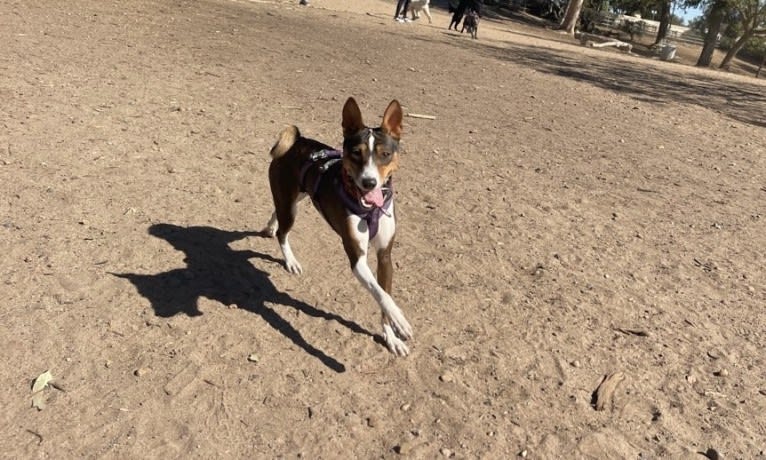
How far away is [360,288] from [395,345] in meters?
0.92

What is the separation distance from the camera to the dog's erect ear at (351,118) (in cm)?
384

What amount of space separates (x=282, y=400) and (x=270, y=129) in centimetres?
538

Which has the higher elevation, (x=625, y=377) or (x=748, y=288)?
(x=748, y=288)

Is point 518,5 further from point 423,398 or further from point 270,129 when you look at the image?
point 423,398

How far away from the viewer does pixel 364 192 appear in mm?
3699

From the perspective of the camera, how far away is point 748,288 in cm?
525

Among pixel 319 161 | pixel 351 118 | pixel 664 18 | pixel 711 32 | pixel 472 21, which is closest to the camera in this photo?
pixel 351 118

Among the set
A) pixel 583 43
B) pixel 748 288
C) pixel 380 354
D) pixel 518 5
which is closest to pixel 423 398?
pixel 380 354

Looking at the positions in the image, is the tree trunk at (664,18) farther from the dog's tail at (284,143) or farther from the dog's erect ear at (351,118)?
the dog's erect ear at (351,118)

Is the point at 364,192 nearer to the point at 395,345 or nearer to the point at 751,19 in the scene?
the point at 395,345

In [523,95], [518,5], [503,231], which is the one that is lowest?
[503,231]

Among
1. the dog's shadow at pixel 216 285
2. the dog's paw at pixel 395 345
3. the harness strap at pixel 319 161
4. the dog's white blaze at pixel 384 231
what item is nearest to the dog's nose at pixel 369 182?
the dog's white blaze at pixel 384 231

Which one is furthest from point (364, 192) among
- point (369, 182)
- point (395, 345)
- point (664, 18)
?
point (664, 18)

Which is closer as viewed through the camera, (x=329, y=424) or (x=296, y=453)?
(x=296, y=453)
